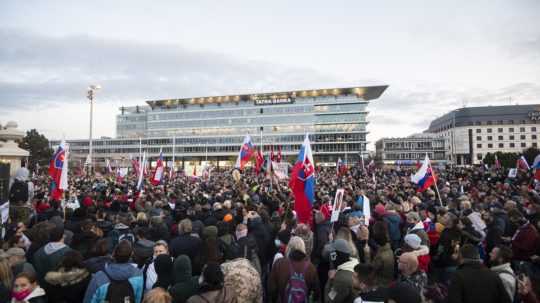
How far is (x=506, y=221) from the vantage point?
784 centimetres

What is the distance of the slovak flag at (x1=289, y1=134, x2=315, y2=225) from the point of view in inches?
292

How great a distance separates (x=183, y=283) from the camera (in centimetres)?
398

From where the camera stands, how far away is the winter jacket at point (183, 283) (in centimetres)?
385

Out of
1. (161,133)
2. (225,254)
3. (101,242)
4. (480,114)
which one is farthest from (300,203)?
(480,114)

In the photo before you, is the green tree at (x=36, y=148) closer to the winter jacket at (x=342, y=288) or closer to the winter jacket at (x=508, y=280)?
the winter jacket at (x=342, y=288)

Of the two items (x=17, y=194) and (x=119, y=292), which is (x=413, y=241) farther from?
(x=17, y=194)

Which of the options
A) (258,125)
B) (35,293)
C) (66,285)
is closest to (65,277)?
(66,285)

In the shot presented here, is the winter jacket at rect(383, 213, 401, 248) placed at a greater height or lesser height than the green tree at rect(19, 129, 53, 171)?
lesser

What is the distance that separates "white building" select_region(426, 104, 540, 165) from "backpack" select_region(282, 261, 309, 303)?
4991 inches

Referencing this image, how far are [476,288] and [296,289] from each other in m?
2.11

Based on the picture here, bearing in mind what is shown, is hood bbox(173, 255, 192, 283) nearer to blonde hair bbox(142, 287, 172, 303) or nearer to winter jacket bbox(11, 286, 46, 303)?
blonde hair bbox(142, 287, 172, 303)

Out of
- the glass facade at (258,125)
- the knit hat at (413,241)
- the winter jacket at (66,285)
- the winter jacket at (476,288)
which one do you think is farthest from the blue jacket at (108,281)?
the glass facade at (258,125)

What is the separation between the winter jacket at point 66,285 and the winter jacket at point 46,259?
0.83m

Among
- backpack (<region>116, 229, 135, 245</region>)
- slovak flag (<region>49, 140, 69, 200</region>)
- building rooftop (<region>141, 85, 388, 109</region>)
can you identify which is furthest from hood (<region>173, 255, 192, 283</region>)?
building rooftop (<region>141, 85, 388, 109</region>)
